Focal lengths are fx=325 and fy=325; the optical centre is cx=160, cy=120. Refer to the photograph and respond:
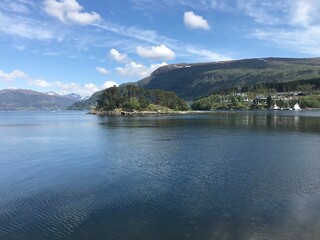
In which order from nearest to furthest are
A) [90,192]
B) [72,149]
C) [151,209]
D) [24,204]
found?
[151,209]
[24,204]
[90,192]
[72,149]

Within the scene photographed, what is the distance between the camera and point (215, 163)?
4366 cm

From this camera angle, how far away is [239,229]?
2130cm

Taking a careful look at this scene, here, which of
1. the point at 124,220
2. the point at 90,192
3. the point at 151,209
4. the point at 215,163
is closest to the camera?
the point at 124,220

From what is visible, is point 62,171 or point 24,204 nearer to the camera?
point 24,204

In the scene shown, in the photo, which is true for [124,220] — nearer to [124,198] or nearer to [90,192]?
[124,198]

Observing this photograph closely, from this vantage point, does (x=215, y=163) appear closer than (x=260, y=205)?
No

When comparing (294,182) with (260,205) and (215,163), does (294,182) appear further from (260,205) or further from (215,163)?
(215,163)

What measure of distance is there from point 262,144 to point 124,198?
40945 mm

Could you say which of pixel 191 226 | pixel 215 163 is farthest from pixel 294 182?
pixel 191 226

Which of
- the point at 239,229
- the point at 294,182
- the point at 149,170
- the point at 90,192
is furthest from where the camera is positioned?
the point at 149,170

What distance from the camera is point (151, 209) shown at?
25.6m

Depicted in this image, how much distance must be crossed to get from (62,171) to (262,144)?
3870cm

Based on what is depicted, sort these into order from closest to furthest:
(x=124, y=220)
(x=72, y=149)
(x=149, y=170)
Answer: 1. (x=124, y=220)
2. (x=149, y=170)
3. (x=72, y=149)

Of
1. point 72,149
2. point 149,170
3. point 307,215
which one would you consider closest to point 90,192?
point 149,170
